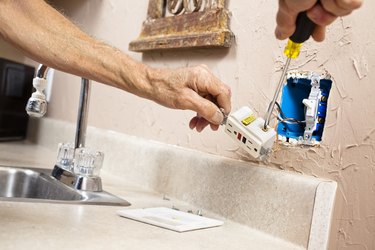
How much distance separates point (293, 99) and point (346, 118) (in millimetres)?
110

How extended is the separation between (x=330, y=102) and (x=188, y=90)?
0.22m

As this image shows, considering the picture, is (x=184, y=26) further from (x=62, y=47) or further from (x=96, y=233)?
(x=96, y=233)

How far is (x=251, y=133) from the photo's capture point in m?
0.71

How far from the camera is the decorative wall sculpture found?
92 centimetres

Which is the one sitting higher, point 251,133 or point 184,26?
point 184,26

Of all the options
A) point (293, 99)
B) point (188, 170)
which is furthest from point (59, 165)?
point (293, 99)

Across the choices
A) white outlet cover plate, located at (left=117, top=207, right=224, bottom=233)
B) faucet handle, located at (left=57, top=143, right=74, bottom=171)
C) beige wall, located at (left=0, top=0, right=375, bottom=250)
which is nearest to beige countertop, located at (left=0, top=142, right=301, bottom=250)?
white outlet cover plate, located at (left=117, top=207, right=224, bottom=233)

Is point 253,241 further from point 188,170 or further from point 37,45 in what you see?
point 37,45

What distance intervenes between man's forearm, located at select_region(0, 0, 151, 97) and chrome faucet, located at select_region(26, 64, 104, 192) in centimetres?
29

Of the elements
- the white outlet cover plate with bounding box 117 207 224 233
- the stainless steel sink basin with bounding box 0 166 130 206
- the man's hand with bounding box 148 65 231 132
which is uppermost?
the man's hand with bounding box 148 65 231 132

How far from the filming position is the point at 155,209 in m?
0.83

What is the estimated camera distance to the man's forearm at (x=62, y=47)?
661 millimetres

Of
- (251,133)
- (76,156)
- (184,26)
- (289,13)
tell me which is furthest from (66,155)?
(289,13)

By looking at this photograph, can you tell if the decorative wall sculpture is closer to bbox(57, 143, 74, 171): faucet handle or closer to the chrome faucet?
the chrome faucet
